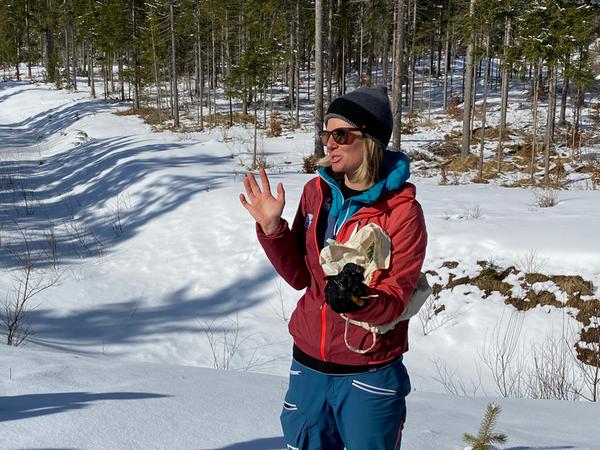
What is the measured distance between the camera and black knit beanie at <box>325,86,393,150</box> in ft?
6.16

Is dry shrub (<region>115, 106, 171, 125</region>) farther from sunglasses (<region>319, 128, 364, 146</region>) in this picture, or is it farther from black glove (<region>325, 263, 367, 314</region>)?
black glove (<region>325, 263, 367, 314</region>)

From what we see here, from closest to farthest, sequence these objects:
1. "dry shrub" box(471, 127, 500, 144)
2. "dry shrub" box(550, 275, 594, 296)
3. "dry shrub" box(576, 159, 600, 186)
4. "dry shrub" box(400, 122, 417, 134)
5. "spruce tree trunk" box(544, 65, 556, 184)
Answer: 1. "dry shrub" box(550, 275, 594, 296)
2. "spruce tree trunk" box(544, 65, 556, 184)
3. "dry shrub" box(576, 159, 600, 186)
4. "dry shrub" box(471, 127, 500, 144)
5. "dry shrub" box(400, 122, 417, 134)

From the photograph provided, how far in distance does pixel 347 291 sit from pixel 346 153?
58 centimetres

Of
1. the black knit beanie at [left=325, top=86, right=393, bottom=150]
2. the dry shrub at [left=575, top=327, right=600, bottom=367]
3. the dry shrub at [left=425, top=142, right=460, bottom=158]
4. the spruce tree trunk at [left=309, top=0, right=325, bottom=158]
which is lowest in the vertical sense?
the dry shrub at [left=575, top=327, right=600, bottom=367]

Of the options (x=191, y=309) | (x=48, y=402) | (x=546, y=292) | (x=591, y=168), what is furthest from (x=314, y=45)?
(x=48, y=402)

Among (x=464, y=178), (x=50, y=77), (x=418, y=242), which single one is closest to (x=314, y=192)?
(x=418, y=242)

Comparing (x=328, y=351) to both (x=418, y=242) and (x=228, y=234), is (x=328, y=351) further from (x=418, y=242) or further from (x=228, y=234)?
(x=228, y=234)

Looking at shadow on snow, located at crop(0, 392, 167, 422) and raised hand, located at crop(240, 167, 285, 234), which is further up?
raised hand, located at crop(240, 167, 285, 234)

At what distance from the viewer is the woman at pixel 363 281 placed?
1.76 meters

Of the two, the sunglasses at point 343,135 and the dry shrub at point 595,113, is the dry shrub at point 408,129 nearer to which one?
the dry shrub at point 595,113

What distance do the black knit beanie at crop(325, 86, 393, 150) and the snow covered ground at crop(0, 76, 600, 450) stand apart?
1887 millimetres

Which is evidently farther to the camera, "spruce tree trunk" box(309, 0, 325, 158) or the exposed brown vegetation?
"spruce tree trunk" box(309, 0, 325, 158)

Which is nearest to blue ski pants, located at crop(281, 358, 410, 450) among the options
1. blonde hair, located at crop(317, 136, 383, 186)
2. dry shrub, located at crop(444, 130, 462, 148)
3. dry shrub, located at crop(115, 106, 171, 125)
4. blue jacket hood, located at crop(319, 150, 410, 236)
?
blue jacket hood, located at crop(319, 150, 410, 236)

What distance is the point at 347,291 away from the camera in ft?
5.04
